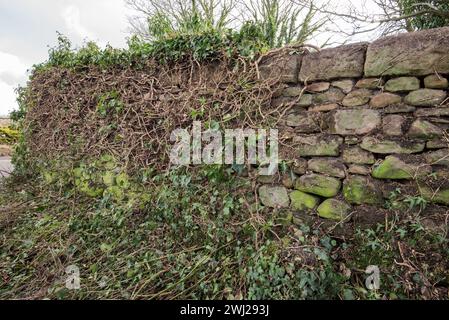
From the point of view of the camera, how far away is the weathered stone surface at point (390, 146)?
7.19 ft

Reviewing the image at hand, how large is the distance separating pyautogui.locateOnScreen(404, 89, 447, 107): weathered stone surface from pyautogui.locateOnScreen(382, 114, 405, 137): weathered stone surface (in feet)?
0.47

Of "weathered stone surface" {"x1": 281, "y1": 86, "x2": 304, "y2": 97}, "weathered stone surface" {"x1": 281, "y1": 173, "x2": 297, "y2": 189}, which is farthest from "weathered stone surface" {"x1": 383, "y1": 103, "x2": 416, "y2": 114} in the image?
"weathered stone surface" {"x1": 281, "y1": 173, "x2": 297, "y2": 189}

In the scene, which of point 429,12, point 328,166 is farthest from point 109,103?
point 429,12

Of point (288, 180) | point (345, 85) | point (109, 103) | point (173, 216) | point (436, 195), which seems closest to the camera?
point (436, 195)

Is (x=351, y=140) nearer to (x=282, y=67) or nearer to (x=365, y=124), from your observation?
(x=365, y=124)

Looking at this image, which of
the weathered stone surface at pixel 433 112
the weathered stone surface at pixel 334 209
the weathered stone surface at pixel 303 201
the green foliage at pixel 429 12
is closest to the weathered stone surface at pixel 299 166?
the weathered stone surface at pixel 303 201

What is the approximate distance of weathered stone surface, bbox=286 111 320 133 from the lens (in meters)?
2.59

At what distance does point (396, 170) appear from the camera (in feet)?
7.31

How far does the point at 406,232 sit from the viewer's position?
2125 millimetres

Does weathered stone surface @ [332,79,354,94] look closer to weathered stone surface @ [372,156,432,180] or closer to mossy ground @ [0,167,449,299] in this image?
weathered stone surface @ [372,156,432,180]

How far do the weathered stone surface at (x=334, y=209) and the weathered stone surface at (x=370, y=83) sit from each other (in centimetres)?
100

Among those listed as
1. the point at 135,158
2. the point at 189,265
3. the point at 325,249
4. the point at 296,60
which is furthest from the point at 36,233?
the point at 296,60

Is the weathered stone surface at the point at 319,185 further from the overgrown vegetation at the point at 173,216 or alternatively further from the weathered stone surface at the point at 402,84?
the weathered stone surface at the point at 402,84

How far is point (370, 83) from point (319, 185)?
0.96m
